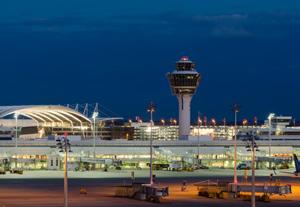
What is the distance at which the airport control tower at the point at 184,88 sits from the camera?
7092 inches

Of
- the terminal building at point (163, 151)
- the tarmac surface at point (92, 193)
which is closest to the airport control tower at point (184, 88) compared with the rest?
the terminal building at point (163, 151)

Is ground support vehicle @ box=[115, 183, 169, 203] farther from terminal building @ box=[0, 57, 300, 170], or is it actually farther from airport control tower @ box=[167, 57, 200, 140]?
airport control tower @ box=[167, 57, 200, 140]

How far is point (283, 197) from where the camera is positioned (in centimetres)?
8156

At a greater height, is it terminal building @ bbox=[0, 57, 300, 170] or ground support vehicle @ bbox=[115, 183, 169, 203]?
terminal building @ bbox=[0, 57, 300, 170]

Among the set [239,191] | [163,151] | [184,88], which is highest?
[184,88]

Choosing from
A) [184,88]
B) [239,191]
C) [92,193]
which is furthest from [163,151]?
[239,191]

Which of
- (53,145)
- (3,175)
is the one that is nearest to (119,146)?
(53,145)

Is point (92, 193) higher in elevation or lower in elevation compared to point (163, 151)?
lower

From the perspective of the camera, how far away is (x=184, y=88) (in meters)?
181

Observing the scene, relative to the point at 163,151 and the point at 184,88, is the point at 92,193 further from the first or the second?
the point at 184,88

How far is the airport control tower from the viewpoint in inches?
7092

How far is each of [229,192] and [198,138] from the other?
281ft

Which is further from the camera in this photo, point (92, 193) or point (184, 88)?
point (184, 88)

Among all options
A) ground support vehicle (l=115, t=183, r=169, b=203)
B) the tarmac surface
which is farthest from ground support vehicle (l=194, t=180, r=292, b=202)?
ground support vehicle (l=115, t=183, r=169, b=203)
